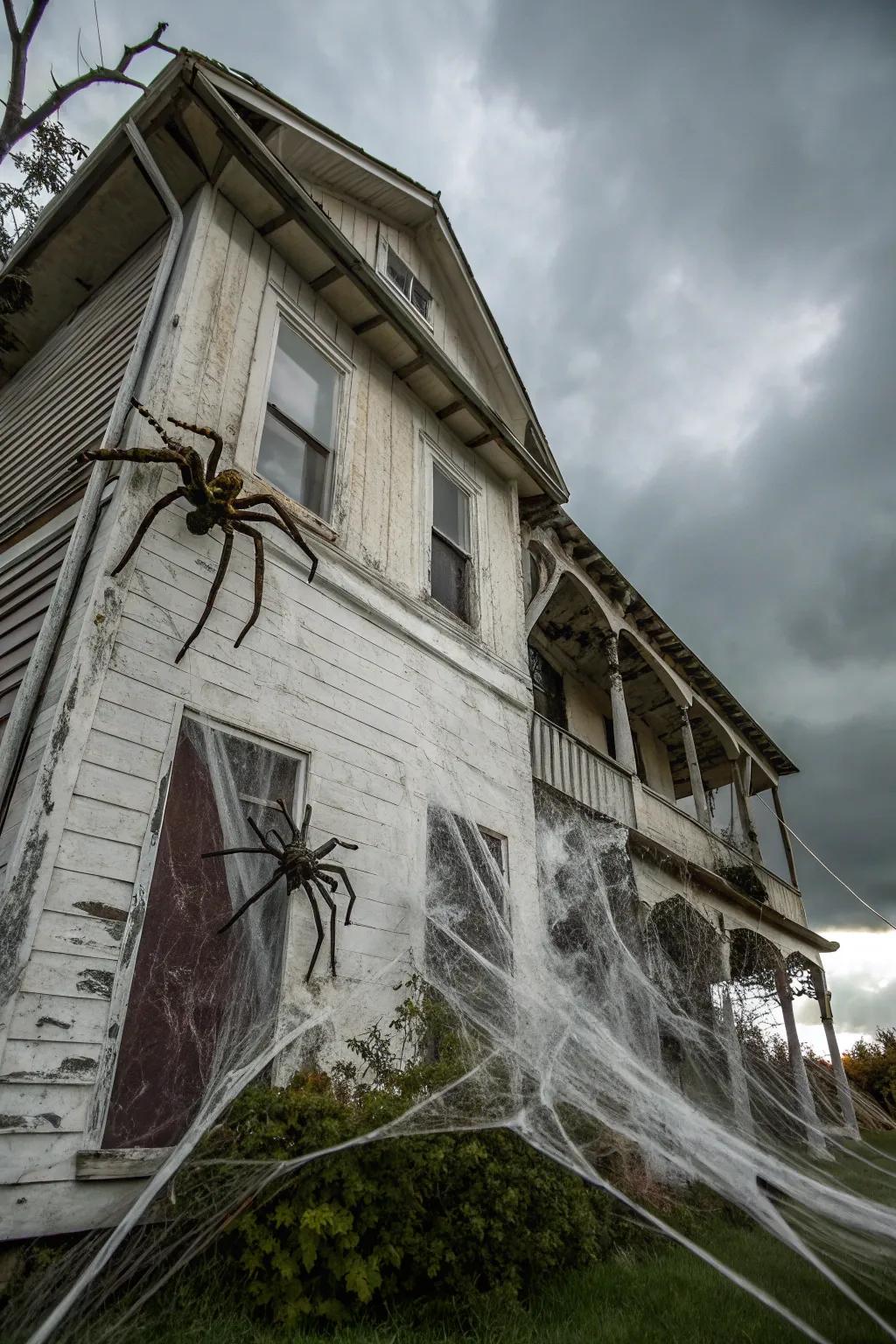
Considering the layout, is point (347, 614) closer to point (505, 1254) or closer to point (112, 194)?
point (505, 1254)

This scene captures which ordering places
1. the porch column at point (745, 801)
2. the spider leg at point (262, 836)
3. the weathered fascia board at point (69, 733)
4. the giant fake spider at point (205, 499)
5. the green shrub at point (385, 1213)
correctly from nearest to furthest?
the green shrub at point (385, 1213)
the weathered fascia board at point (69, 733)
the spider leg at point (262, 836)
the giant fake spider at point (205, 499)
the porch column at point (745, 801)

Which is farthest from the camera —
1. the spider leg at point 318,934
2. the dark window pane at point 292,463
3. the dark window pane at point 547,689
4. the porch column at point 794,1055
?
the dark window pane at point 547,689

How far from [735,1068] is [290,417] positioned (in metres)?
6.71

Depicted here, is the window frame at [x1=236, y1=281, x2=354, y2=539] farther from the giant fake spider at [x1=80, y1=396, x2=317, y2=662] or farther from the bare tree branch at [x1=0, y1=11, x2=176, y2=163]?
the bare tree branch at [x1=0, y1=11, x2=176, y2=163]

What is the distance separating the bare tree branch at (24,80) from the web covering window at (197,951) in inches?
337

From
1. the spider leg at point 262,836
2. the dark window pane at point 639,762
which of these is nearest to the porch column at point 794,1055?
the dark window pane at point 639,762

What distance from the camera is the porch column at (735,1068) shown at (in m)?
5.42

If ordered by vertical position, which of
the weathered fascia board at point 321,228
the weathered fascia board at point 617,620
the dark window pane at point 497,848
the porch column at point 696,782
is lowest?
the dark window pane at point 497,848

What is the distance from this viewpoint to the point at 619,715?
11.2m

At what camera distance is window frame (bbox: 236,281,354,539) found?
6363mm

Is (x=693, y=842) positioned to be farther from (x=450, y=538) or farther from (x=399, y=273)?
(x=399, y=273)

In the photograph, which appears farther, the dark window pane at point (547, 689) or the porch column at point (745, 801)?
the porch column at point (745, 801)

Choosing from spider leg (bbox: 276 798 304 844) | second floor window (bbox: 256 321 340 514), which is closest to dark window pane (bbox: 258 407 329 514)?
second floor window (bbox: 256 321 340 514)

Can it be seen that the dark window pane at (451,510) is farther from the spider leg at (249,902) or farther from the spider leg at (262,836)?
the spider leg at (249,902)
